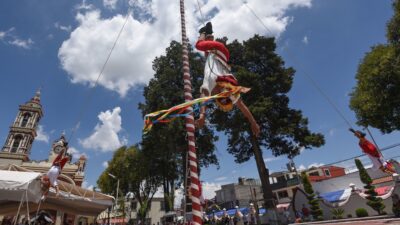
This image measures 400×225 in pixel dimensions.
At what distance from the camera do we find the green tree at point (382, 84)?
1395 cm

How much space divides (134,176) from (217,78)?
2887 cm

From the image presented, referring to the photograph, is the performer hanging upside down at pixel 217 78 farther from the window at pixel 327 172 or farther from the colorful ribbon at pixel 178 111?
→ the window at pixel 327 172

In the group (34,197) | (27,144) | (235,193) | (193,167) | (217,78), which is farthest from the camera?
(235,193)

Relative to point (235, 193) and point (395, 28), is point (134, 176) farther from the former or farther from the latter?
point (235, 193)

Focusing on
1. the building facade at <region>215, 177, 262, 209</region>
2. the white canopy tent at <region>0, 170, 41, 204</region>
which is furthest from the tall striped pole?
the building facade at <region>215, 177, 262, 209</region>

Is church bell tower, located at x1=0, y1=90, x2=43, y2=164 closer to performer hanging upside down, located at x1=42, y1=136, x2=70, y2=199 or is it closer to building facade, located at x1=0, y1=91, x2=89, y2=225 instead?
building facade, located at x1=0, y1=91, x2=89, y2=225

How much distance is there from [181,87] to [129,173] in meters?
14.8

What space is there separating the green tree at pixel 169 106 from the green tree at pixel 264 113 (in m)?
2.85

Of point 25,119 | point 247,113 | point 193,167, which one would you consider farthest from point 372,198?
point 25,119

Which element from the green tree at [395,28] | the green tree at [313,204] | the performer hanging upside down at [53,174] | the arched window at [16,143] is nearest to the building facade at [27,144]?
the arched window at [16,143]

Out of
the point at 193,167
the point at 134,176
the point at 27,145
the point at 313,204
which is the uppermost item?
the point at 27,145

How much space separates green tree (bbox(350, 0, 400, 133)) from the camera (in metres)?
14.0

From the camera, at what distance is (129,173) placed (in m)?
31.6

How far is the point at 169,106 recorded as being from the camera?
22.9 m
